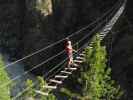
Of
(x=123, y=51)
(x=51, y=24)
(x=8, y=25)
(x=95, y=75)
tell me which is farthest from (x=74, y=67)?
Result: (x=8, y=25)

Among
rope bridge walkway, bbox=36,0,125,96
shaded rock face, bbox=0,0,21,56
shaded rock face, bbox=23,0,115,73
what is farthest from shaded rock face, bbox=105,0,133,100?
shaded rock face, bbox=0,0,21,56

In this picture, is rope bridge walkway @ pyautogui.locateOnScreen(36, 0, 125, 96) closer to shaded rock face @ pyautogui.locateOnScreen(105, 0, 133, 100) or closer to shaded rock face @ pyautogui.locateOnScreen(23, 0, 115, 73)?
shaded rock face @ pyautogui.locateOnScreen(105, 0, 133, 100)

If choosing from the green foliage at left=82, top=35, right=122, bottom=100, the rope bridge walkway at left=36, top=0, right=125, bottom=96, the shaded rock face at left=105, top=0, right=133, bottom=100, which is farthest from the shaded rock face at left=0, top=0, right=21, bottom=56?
the green foliage at left=82, top=35, right=122, bottom=100

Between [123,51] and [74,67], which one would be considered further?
[123,51]

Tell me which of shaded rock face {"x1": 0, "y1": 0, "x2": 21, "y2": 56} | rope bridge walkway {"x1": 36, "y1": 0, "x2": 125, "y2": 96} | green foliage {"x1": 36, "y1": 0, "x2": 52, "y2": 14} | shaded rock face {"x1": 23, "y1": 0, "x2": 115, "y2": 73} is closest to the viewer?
rope bridge walkway {"x1": 36, "y1": 0, "x2": 125, "y2": 96}

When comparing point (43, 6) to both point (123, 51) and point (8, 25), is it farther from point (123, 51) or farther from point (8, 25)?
point (123, 51)

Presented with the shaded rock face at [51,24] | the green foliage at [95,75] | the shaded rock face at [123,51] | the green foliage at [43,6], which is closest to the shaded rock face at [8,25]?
the shaded rock face at [51,24]

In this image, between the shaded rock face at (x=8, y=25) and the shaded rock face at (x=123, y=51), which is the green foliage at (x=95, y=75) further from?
the shaded rock face at (x=8, y=25)

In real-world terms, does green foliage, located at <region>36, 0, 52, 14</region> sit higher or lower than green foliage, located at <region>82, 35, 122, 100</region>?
higher

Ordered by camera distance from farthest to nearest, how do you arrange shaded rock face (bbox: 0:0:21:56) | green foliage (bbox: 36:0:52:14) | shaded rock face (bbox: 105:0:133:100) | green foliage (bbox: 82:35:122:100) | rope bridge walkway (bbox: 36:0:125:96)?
shaded rock face (bbox: 0:0:21:56)
green foliage (bbox: 36:0:52:14)
shaded rock face (bbox: 105:0:133:100)
rope bridge walkway (bbox: 36:0:125:96)
green foliage (bbox: 82:35:122:100)

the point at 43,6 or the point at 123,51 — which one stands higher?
the point at 43,6

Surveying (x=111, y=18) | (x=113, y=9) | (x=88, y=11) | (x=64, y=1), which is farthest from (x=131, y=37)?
(x=64, y=1)

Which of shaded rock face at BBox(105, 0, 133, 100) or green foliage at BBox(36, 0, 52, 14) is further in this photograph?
green foliage at BBox(36, 0, 52, 14)

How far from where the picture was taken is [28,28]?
49719 mm
